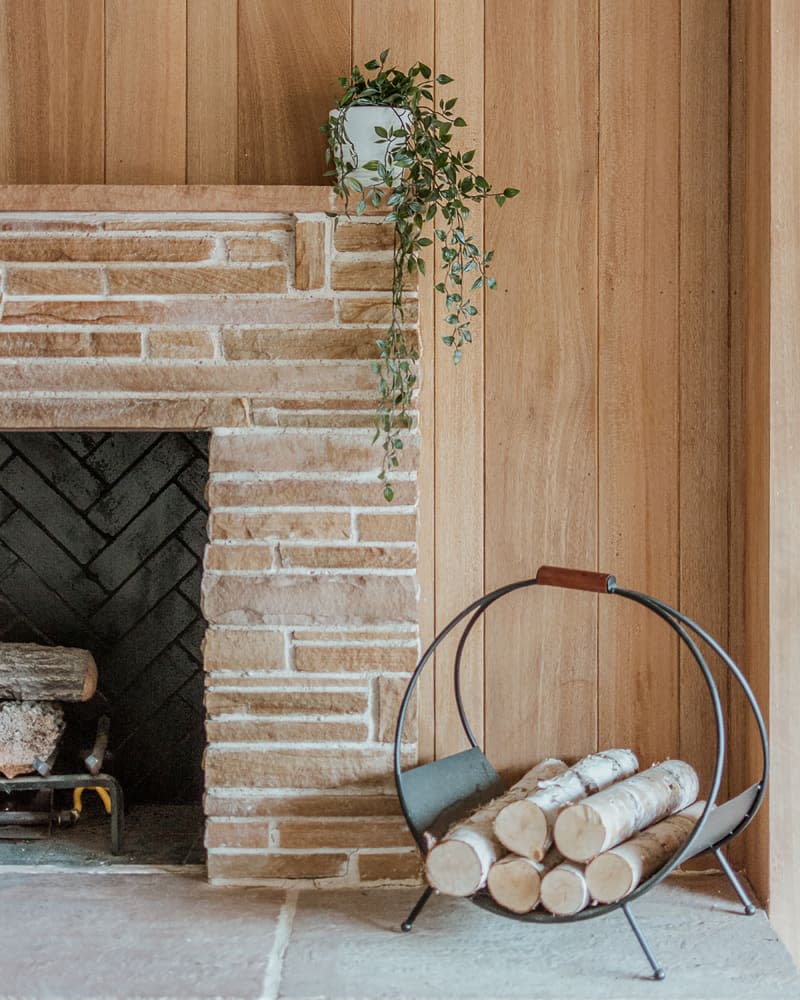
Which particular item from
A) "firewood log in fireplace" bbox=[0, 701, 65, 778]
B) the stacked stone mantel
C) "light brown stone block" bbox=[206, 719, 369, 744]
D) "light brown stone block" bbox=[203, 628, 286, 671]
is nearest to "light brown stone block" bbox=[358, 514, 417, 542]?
the stacked stone mantel

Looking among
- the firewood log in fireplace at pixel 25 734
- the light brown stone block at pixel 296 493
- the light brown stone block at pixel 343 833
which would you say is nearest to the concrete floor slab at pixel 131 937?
the light brown stone block at pixel 343 833

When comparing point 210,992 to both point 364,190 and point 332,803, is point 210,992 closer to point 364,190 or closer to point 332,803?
point 332,803

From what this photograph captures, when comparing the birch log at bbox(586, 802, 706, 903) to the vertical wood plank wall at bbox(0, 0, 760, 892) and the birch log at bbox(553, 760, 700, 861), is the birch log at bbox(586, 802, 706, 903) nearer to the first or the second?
the birch log at bbox(553, 760, 700, 861)

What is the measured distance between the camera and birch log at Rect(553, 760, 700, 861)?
62.3 inches

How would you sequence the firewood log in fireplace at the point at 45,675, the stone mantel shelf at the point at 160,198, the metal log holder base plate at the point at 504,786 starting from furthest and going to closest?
the firewood log in fireplace at the point at 45,675
the stone mantel shelf at the point at 160,198
the metal log holder base plate at the point at 504,786

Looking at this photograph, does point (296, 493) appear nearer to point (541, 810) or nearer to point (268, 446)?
point (268, 446)

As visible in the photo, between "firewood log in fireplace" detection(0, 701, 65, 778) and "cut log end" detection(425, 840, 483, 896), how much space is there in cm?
91

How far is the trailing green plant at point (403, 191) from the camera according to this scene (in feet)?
5.80

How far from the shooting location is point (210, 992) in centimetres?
155

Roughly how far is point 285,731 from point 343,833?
0.76 feet

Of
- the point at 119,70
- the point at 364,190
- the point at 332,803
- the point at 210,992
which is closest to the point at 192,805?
the point at 332,803

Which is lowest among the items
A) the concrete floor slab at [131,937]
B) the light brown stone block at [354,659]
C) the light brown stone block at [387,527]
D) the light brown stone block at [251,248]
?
the concrete floor slab at [131,937]

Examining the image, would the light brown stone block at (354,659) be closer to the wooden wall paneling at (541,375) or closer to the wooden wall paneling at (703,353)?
the wooden wall paneling at (541,375)

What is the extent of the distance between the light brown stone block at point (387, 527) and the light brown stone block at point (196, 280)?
1.58 ft
